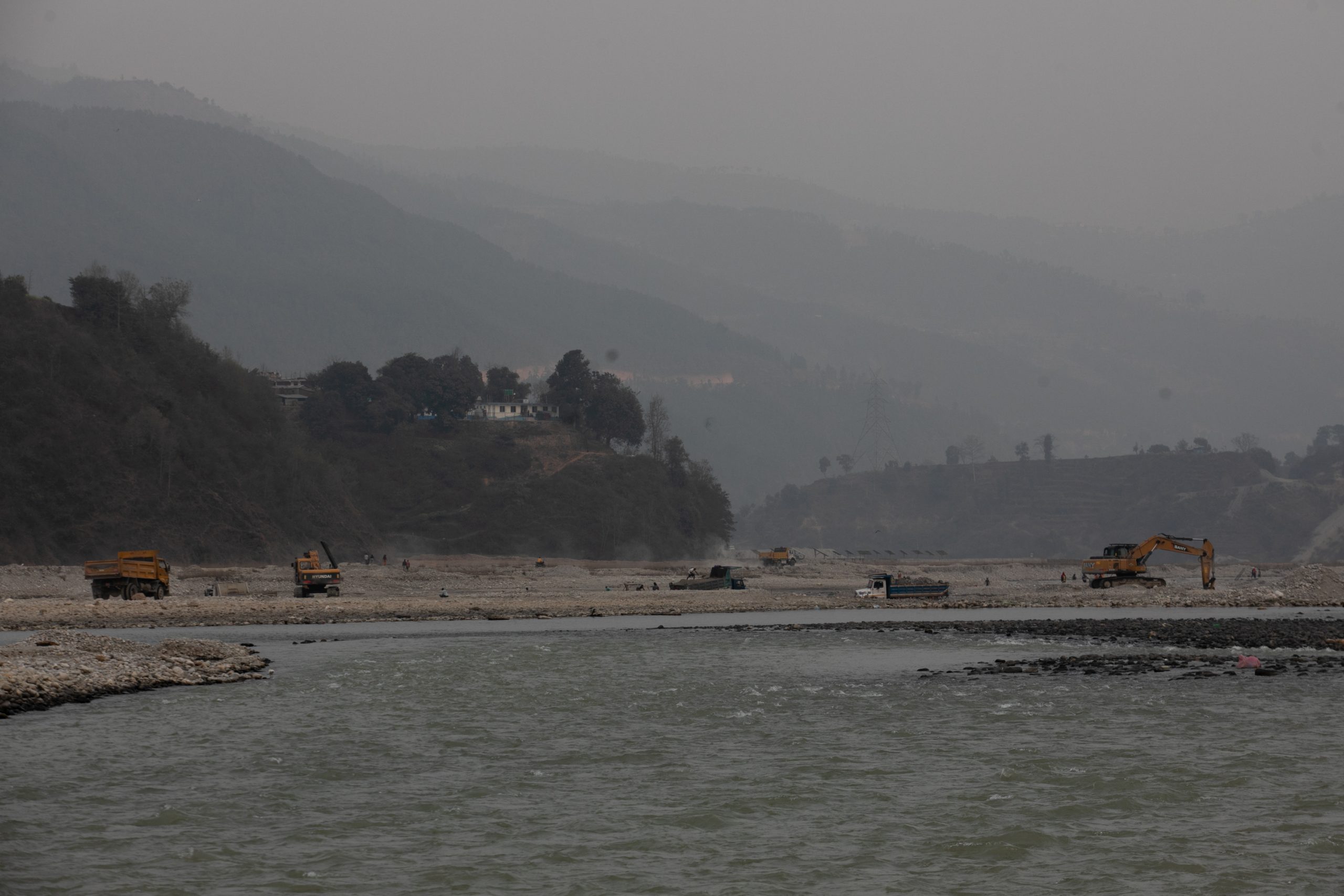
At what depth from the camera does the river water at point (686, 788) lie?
17.5 m

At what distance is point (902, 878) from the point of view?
17188 mm

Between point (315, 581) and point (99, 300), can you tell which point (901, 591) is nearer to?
point (315, 581)

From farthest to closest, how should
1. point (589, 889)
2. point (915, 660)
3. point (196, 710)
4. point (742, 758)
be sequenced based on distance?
1. point (915, 660)
2. point (196, 710)
3. point (742, 758)
4. point (589, 889)

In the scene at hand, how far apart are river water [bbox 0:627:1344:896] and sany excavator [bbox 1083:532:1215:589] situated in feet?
202

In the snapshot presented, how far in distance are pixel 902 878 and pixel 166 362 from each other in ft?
578

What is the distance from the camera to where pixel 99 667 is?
1553 inches

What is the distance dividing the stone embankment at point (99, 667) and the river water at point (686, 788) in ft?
4.30

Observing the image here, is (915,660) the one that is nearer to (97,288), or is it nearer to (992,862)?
(992,862)

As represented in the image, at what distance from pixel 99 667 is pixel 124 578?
46.0 meters

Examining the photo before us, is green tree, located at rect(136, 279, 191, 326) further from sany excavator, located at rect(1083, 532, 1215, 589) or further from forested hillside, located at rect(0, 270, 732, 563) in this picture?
sany excavator, located at rect(1083, 532, 1215, 589)

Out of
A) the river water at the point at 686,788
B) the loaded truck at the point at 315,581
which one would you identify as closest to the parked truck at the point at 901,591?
the loaded truck at the point at 315,581

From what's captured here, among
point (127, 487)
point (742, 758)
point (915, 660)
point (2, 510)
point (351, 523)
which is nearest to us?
point (742, 758)

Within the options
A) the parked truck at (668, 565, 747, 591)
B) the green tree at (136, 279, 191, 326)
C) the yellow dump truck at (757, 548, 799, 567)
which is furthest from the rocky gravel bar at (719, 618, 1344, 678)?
the green tree at (136, 279, 191, 326)

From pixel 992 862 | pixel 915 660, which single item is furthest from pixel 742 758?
pixel 915 660
